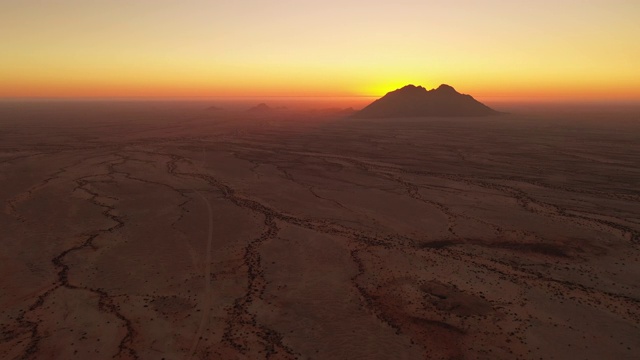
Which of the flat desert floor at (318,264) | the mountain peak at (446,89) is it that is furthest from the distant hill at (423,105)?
the flat desert floor at (318,264)

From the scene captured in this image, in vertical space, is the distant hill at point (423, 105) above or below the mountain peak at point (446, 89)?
below

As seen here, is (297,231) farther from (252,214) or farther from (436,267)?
(436,267)

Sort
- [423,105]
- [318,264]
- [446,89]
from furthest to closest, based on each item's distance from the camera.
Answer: [446,89]
[423,105]
[318,264]

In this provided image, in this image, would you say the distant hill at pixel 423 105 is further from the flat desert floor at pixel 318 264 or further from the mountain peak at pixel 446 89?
the flat desert floor at pixel 318 264

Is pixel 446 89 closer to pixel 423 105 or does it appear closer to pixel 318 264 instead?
pixel 423 105

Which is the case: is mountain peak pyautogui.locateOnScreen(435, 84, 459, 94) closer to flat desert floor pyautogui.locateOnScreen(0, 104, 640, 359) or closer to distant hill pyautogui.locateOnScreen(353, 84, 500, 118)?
distant hill pyautogui.locateOnScreen(353, 84, 500, 118)

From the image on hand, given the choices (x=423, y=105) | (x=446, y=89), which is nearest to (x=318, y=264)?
(x=423, y=105)
